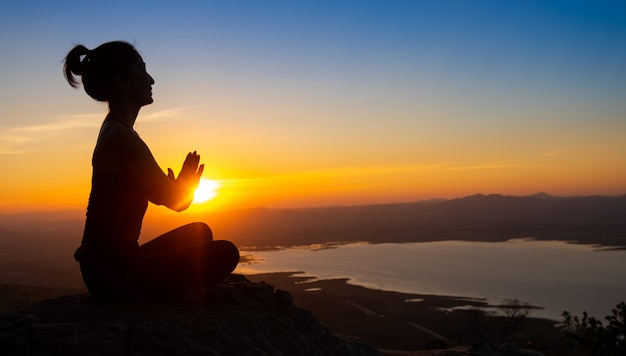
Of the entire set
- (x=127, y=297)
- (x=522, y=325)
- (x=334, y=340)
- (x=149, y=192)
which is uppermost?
(x=149, y=192)

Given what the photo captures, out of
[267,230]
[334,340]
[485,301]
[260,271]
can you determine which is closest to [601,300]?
[485,301]

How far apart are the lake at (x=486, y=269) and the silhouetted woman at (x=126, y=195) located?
161 feet

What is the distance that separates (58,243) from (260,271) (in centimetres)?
10164

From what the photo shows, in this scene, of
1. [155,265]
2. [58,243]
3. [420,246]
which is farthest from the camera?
[58,243]

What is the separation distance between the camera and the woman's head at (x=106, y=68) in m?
4.23

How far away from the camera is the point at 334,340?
19.1 feet

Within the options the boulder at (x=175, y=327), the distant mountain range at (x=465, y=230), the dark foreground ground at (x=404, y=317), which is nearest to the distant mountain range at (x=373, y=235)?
the distant mountain range at (x=465, y=230)

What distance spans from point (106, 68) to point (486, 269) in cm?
7945

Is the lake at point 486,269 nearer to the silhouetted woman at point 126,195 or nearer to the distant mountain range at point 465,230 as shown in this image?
the distant mountain range at point 465,230

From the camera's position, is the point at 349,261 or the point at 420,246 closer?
the point at 349,261

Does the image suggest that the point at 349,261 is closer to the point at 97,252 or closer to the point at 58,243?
the point at 97,252

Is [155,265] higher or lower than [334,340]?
higher

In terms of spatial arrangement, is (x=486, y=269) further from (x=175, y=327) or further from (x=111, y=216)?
(x=111, y=216)

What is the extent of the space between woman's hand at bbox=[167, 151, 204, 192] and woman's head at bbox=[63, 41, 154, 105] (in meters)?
0.73
